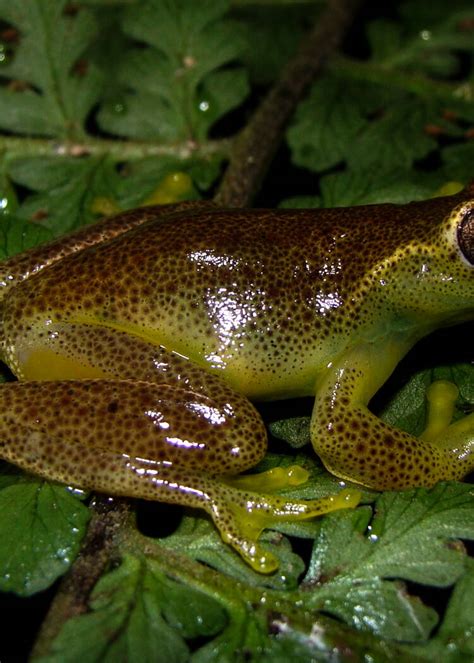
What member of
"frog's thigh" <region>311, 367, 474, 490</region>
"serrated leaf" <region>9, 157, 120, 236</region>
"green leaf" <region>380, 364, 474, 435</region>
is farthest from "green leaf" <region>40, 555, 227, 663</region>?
"serrated leaf" <region>9, 157, 120, 236</region>

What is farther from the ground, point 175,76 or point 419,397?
point 175,76

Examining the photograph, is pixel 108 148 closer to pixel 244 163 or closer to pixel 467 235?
pixel 244 163

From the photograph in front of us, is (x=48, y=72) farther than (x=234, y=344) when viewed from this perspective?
Yes

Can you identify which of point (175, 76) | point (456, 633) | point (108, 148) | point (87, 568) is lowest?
point (87, 568)

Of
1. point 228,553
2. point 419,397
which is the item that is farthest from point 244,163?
point 228,553

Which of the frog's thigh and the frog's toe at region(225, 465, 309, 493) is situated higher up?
the frog's thigh

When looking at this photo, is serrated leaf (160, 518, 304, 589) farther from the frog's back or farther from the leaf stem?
the leaf stem

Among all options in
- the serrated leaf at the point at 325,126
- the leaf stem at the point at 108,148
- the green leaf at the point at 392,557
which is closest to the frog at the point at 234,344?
the green leaf at the point at 392,557
